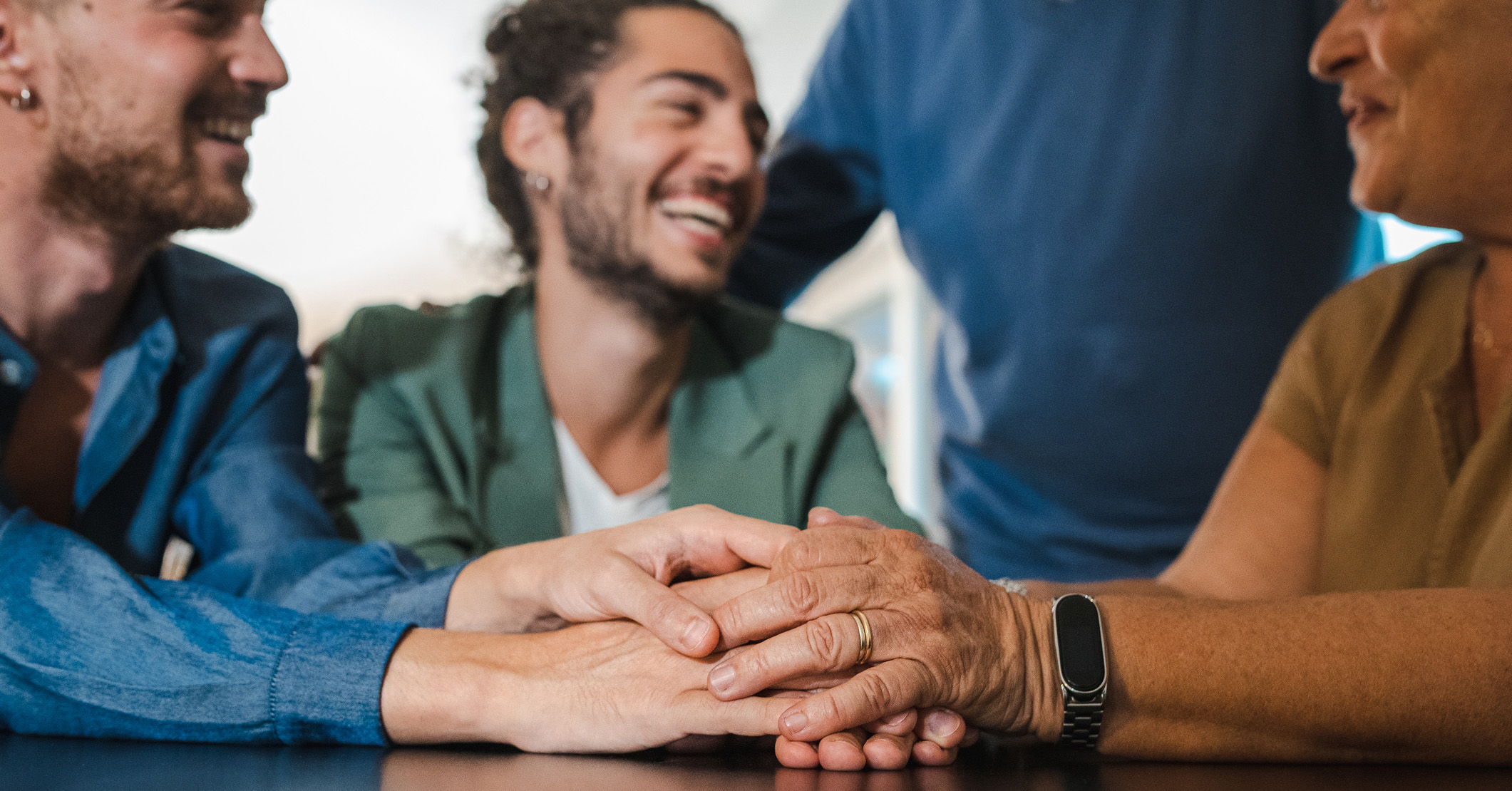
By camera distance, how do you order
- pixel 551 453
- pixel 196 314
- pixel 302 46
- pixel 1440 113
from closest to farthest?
pixel 1440 113 < pixel 196 314 < pixel 551 453 < pixel 302 46

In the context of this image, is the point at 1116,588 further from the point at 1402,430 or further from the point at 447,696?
the point at 447,696

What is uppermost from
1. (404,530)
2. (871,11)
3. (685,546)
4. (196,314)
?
(871,11)

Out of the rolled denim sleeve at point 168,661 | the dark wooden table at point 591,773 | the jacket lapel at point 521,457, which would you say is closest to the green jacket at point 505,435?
the jacket lapel at point 521,457

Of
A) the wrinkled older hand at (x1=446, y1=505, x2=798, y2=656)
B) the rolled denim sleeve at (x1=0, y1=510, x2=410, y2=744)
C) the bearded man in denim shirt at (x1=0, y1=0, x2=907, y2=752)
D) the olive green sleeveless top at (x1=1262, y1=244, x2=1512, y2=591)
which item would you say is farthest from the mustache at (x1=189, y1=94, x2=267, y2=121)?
the olive green sleeveless top at (x1=1262, y1=244, x2=1512, y2=591)

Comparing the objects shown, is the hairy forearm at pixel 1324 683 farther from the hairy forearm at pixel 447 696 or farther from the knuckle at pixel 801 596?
the hairy forearm at pixel 447 696

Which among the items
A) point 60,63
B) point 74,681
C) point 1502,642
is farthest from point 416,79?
point 1502,642

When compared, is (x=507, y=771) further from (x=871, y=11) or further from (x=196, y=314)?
(x=871, y=11)

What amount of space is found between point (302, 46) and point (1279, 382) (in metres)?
1.38

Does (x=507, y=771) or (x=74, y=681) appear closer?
(x=507, y=771)

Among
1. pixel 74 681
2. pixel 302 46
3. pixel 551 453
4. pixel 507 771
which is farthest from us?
pixel 302 46

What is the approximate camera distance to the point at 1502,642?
2.57 ft

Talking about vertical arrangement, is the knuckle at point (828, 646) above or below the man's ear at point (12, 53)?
below

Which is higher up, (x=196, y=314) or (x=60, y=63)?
(x=60, y=63)

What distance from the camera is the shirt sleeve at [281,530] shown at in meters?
1.04
